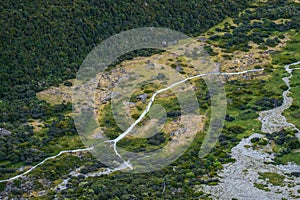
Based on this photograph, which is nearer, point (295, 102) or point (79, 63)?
point (295, 102)

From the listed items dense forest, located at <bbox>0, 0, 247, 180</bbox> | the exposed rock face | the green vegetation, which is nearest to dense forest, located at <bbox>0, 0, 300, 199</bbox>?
dense forest, located at <bbox>0, 0, 247, 180</bbox>

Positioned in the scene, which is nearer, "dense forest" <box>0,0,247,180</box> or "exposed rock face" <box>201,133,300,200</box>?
"exposed rock face" <box>201,133,300,200</box>

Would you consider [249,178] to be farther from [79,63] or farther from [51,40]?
[51,40]

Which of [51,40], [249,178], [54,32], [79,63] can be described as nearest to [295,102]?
[249,178]

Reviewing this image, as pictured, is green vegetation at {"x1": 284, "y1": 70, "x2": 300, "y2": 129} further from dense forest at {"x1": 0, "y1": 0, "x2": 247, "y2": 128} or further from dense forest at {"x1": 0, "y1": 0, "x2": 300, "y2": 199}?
dense forest at {"x1": 0, "y1": 0, "x2": 247, "y2": 128}

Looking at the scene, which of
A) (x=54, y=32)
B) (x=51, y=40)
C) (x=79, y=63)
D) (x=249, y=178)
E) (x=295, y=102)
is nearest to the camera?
(x=249, y=178)

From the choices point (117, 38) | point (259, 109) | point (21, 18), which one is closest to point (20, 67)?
point (21, 18)

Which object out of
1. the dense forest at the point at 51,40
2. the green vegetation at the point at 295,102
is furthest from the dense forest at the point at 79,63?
the green vegetation at the point at 295,102

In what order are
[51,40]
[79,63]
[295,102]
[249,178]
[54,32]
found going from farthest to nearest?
[54,32] → [79,63] → [51,40] → [295,102] → [249,178]

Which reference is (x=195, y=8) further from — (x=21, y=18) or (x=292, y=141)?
(x=292, y=141)

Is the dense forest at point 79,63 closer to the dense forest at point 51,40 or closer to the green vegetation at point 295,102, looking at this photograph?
the dense forest at point 51,40

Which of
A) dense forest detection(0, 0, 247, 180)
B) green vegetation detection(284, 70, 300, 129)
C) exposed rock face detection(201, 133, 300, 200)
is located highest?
dense forest detection(0, 0, 247, 180)
